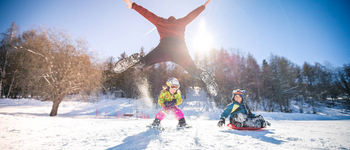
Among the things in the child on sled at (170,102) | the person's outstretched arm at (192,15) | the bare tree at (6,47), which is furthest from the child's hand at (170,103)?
the bare tree at (6,47)

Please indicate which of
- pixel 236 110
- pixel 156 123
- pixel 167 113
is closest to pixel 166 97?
pixel 167 113

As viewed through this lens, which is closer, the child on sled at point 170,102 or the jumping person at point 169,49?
the jumping person at point 169,49

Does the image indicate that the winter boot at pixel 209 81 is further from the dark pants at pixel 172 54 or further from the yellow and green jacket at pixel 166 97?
the yellow and green jacket at pixel 166 97

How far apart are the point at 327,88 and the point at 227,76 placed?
2281 centimetres

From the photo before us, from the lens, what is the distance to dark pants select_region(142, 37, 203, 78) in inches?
101

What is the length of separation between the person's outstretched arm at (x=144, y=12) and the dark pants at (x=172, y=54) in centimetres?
52

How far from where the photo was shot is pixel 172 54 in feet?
8.39

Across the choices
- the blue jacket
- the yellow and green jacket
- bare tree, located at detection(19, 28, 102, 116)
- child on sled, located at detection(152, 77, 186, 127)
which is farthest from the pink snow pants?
bare tree, located at detection(19, 28, 102, 116)

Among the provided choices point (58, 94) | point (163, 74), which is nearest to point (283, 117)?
point (163, 74)

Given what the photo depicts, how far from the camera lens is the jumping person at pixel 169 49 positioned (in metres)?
2.56

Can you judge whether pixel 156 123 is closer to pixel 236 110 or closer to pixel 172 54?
pixel 172 54

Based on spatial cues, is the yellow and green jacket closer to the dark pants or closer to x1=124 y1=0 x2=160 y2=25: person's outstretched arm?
the dark pants

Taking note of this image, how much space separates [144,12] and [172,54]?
3.40ft

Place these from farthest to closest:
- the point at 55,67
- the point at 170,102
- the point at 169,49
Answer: the point at 55,67 → the point at 170,102 → the point at 169,49
